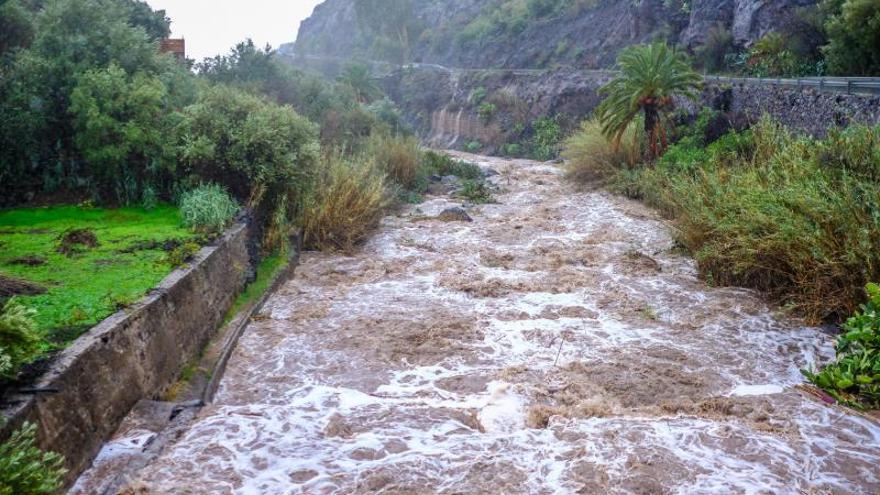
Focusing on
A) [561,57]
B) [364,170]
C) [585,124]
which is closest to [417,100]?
[561,57]

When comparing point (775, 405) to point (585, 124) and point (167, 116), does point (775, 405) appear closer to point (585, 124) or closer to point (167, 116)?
point (167, 116)

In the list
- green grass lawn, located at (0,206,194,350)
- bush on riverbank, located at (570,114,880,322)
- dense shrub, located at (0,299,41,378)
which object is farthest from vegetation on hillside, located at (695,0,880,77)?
dense shrub, located at (0,299,41,378)

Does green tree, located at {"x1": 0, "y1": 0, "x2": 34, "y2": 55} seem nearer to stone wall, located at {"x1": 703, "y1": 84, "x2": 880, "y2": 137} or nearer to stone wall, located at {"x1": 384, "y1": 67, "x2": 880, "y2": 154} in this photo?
stone wall, located at {"x1": 703, "y1": 84, "x2": 880, "y2": 137}

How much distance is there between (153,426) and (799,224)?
8.61 metres

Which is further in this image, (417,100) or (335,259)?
(417,100)

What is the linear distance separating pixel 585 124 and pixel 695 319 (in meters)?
15.3

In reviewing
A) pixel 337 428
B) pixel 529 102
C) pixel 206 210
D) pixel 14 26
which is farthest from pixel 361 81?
pixel 337 428

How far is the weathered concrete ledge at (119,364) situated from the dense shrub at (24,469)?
27cm

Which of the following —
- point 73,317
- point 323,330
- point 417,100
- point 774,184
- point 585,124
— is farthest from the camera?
point 417,100

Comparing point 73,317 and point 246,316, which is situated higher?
point 73,317

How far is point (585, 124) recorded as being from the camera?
79.6ft

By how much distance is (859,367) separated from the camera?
7414 millimetres

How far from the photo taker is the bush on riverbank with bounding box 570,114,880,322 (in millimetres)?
8945

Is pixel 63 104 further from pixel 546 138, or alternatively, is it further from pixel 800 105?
pixel 546 138
